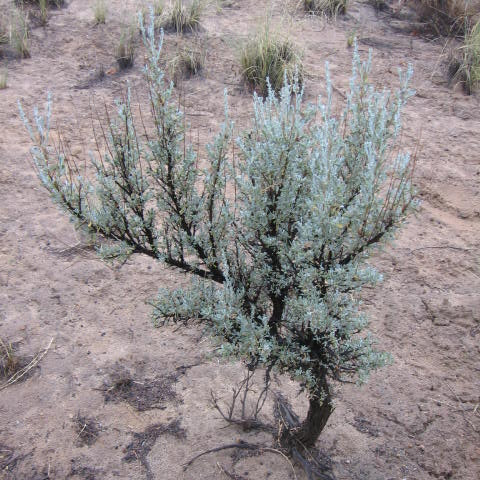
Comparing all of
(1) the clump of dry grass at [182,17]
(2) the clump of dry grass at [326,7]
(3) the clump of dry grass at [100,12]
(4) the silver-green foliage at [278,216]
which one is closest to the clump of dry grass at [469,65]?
(2) the clump of dry grass at [326,7]

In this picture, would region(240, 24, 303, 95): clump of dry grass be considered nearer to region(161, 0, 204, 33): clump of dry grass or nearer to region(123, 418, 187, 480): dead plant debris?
region(161, 0, 204, 33): clump of dry grass

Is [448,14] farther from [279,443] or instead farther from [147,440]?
[147,440]

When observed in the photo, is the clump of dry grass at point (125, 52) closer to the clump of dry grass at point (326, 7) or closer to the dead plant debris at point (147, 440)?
the clump of dry grass at point (326, 7)

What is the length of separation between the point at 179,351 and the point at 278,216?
152cm

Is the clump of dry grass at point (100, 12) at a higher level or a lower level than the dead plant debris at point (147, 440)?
higher

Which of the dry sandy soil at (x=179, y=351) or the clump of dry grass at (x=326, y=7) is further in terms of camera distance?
the clump of dry grass at (x=326, y=7)

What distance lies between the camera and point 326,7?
24.9 feet

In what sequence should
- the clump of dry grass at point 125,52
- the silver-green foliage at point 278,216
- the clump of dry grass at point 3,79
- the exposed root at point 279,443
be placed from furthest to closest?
the clump of dry grass at point 125,52
the clump of dry grass at point 3,79
the exposed root at point 279,443
the silver-green foliage at point 278,216

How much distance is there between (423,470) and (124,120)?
250cm

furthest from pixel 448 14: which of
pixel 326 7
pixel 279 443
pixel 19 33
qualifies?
pixel 279 443

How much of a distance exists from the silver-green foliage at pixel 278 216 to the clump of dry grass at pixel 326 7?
5.26m

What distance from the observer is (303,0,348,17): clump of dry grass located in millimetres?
7539

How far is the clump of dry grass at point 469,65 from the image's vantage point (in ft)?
20.8

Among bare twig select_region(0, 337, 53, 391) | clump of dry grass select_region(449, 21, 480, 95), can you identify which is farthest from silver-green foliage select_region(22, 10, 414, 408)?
clump of dry grass select_region(449, 21, 480, 95)
